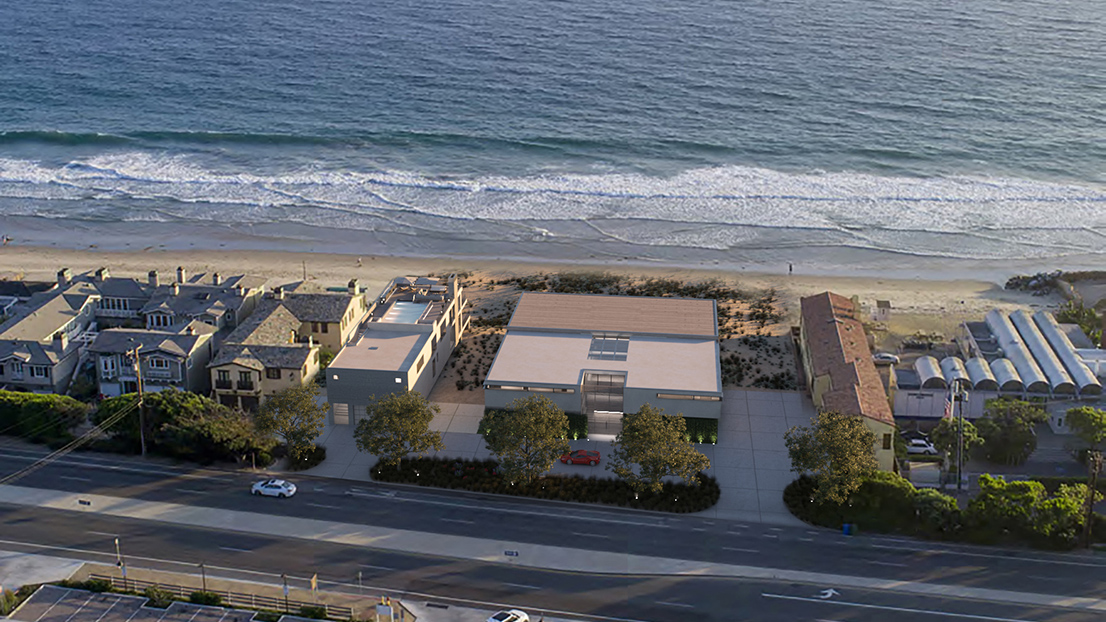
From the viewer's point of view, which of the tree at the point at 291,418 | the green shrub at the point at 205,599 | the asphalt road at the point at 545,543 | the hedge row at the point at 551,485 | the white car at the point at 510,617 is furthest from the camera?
the tree at the point at 291,418

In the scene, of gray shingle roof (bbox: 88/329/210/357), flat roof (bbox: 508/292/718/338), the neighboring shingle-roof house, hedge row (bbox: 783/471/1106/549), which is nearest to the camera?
hedge row (bbox: 783/471/1106/549)

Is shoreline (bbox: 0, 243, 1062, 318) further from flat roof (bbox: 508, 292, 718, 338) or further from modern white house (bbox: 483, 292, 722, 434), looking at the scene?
modern white house (bbox: 483, 292, 722, 434)

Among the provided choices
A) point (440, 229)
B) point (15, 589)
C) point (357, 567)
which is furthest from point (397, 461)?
point (440, 229)

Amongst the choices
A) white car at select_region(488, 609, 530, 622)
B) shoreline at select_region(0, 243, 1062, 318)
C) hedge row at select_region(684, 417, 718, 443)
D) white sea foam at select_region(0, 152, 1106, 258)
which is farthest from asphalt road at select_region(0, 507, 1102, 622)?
white sea foam at select_region(0, 152, 1106, 258)

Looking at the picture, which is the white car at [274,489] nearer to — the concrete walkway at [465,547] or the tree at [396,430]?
the concrete walkway at [465,547]

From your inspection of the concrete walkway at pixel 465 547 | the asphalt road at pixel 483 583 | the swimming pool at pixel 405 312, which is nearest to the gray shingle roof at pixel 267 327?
the swimming pool at pixel 405 312

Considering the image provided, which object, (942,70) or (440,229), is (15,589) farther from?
(942,70)

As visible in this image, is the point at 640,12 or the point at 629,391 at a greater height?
the point at 640,12
